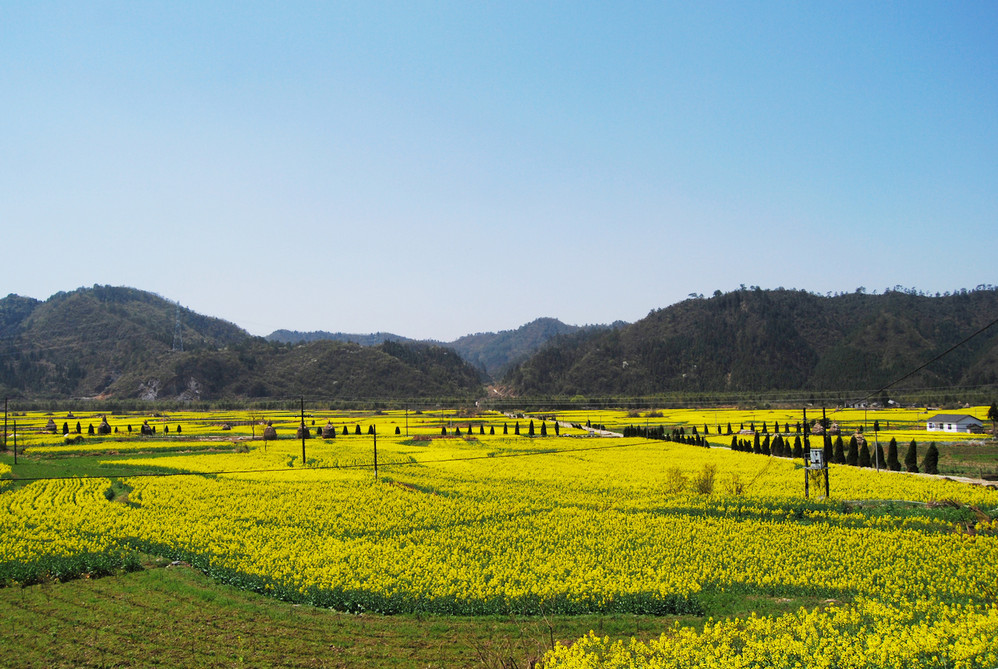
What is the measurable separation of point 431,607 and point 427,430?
52.8m

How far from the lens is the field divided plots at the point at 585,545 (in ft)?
43.0

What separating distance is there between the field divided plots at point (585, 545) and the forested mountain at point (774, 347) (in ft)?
323

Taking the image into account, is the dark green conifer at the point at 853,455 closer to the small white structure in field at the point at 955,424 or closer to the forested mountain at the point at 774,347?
the small white structure in field at the point at 955,424

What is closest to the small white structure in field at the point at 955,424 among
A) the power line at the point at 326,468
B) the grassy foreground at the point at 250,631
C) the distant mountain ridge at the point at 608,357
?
the power line at the point at 326,468

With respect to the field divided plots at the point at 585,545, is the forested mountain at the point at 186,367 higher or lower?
higher

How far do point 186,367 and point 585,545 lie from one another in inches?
4726

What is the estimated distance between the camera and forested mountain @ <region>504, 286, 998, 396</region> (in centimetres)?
12631

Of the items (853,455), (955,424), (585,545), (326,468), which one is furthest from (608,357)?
(585,545)

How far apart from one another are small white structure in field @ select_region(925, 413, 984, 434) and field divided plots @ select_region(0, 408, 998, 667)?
2584cm

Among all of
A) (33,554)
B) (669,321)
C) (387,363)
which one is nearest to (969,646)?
(33,554)

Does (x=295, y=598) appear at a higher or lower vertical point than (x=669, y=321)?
lower

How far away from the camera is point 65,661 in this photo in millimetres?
13805

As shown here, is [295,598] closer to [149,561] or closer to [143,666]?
[143,666]

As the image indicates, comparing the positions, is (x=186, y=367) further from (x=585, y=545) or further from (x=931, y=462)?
(x=585, y=545)
